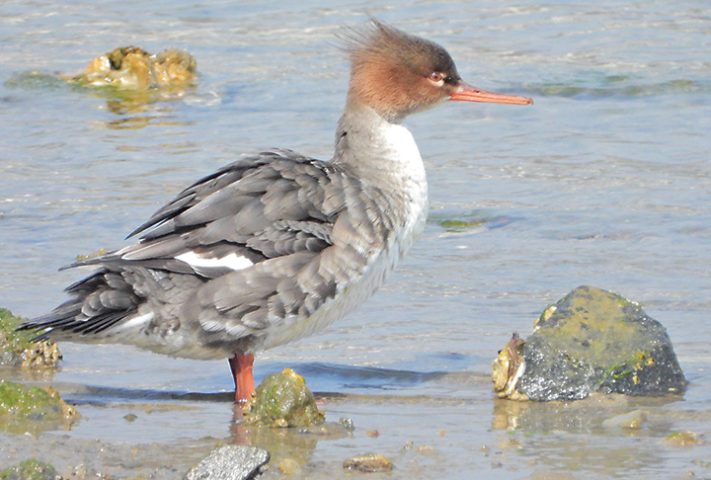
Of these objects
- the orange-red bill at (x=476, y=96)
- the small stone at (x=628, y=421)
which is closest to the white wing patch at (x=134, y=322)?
the small stone at (x=628, y=421)

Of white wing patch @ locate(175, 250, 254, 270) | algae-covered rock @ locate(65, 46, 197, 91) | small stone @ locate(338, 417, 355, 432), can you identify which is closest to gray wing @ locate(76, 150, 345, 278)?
white wing patch @ locate(175, 250, 254, 270)

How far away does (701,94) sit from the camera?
1226 centimetres

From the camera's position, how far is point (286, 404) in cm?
550

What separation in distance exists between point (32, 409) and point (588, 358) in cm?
228

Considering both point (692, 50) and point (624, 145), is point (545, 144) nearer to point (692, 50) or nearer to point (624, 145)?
point (624, 145)

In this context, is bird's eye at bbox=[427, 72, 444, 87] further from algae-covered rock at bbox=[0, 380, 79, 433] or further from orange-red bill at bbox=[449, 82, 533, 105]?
algae-covered rock at bbox=[0, 380, 79, 433]

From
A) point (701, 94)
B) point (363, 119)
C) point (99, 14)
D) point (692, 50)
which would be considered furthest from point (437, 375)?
point (99, 14)

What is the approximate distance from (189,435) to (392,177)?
192 cm

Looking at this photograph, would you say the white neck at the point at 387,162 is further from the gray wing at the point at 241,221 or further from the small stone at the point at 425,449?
the small stone at the point at 425,449

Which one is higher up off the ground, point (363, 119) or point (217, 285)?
point (363, 119)

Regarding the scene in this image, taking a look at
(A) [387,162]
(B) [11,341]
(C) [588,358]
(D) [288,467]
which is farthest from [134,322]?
(C) [588,358]

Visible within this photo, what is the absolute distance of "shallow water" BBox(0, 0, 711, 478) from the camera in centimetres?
555

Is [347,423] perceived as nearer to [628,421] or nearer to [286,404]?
[286,404]

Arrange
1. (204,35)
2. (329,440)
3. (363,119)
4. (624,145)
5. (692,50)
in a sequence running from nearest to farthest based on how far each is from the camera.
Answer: (329,440), (363,119), (624,145), (692,50), (204,35)
